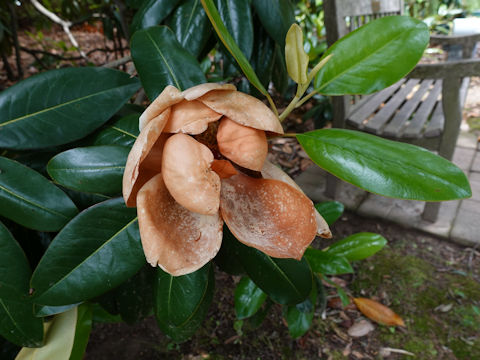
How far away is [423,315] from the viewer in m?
1.65

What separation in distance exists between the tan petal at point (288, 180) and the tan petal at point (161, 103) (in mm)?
143

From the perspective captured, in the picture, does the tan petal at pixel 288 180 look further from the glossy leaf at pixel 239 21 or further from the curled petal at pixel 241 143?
the glossy leaf at pixel 239 21

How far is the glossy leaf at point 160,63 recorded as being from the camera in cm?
63

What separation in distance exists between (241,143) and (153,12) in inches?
20.7

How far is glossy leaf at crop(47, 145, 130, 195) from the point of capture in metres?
0.55

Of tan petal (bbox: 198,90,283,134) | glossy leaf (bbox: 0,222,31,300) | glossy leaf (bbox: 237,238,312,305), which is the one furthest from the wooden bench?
glossy leaf (bbox: 0,222,31,300)

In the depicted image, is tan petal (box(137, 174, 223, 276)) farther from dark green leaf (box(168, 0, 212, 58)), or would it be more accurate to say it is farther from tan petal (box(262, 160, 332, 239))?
dark green leaf (box(168, 0, 212, 58))

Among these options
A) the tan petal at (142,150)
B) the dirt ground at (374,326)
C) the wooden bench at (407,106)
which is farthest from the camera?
the wooden bench at (407,106)

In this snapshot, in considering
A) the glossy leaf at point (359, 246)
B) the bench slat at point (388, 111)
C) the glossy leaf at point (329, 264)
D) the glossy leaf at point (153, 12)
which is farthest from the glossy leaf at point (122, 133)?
the bench slat at point (388, 111)

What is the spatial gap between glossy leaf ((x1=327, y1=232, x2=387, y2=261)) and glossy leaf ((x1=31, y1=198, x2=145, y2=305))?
32.5 inches

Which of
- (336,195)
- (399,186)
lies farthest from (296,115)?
(399,186)

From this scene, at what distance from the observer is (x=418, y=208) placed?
223 cm

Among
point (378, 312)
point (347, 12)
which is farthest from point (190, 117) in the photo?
point (347, 12)

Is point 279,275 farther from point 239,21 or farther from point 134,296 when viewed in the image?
point 239,21
